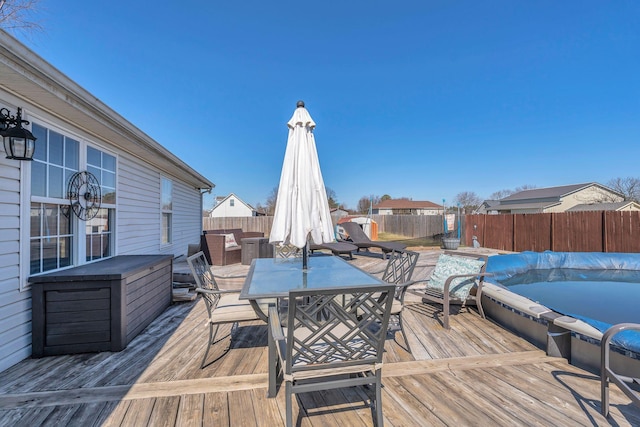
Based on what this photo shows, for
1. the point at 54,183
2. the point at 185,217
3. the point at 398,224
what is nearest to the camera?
the point at 54,183

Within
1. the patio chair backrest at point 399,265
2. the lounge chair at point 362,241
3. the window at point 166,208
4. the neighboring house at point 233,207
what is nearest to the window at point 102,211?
the window at point 166,208

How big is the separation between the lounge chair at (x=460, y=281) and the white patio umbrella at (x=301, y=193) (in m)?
1.70

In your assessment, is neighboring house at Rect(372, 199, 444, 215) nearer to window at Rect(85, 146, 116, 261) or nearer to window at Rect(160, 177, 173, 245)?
window at Rect(160, 177, 173, 245)

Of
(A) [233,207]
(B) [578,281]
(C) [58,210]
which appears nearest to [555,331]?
(C) [58,210]

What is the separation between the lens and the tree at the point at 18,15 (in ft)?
19.0

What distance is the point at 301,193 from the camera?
9.08ft

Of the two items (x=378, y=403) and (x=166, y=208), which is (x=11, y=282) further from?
(x=166, y=208)

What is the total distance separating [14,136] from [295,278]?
2651mm

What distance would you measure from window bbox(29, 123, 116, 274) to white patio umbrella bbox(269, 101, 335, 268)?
2.29m

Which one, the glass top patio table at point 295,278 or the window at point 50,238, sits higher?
the window at point 50,238

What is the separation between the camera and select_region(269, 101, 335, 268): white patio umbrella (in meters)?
2.75

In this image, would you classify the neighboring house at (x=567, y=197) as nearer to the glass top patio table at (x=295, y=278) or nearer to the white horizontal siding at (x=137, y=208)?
the glass top patio table at (x=295, y=278)

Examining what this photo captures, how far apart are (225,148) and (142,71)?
7761 millimetres

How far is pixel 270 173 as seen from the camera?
22.5 meters
